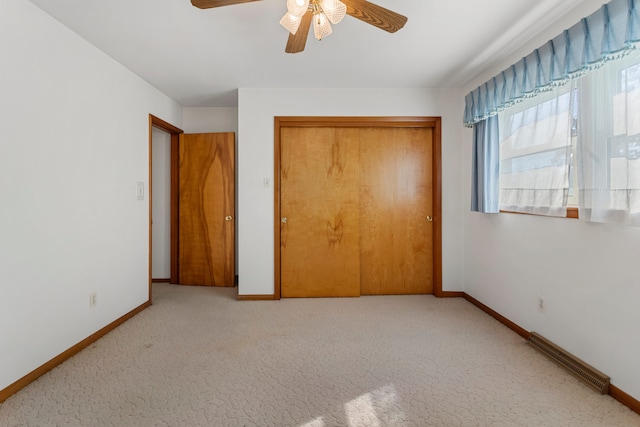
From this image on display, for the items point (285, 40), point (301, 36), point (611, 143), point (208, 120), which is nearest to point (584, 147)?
point (611, 143)

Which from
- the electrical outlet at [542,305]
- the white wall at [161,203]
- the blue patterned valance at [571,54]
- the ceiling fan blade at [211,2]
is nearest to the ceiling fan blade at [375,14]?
the ceiling fan blade at [211,2]

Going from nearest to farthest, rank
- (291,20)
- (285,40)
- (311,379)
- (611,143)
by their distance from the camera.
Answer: (291,20) < (611,143) < (311,379) < (285,40)

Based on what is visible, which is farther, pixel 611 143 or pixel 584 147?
pixel 584 147

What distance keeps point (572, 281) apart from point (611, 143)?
931 mm

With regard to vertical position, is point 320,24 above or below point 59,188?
above

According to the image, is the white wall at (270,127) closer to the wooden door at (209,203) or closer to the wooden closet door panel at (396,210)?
the wooden closet door panel at (396,210)

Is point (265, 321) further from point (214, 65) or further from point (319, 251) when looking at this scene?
point (214, 65)

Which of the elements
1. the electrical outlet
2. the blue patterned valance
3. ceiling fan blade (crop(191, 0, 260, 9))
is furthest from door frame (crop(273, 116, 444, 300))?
ceiling fan blade (crop(191, 0, 260, 9))

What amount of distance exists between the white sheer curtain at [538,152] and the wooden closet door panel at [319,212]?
1530 millimetres

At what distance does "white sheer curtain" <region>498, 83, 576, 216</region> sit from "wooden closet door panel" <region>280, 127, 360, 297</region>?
153 cm

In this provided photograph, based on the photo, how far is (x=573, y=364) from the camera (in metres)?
1.98

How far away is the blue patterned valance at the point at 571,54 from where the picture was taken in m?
1.62

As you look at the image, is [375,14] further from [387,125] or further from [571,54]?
[387,125]

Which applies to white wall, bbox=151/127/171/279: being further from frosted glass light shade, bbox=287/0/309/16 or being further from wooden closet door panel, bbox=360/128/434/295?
frosted glass light shade, bbox=287/0/309/16
